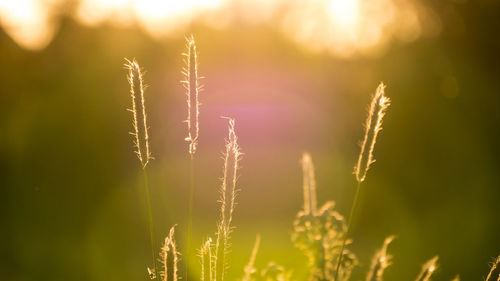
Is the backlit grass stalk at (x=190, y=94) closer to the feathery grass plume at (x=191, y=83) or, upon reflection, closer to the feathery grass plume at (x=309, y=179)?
the feathery grass plume at (x=191, y=83)

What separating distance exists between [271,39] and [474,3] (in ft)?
18.9

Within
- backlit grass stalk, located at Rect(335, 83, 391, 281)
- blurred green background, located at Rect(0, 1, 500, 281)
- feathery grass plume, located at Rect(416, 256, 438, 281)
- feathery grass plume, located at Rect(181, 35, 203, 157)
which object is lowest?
Result: feathery grass plume, located at Rect(416, 256, 438, 281)

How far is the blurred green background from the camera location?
8914 millimetres

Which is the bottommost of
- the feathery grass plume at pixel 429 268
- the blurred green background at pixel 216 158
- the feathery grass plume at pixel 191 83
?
the feathery grass plume at pixel 429 268

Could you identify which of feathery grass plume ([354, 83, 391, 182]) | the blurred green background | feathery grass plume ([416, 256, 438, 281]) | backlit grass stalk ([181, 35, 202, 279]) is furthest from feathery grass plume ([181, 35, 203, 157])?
the blurred green background

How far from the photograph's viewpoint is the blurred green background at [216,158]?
29.2 feet

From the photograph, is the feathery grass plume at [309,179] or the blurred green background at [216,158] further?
the blurred green background at [216,158]

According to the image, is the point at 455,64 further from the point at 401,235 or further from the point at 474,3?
the point at 401,235

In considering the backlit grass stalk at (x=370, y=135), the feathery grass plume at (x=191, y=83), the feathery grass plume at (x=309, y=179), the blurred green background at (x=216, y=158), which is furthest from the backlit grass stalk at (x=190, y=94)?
the blurred green background at (x=216, y=158)

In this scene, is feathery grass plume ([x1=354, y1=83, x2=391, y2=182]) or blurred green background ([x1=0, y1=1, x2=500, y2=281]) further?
blurred green background ([x1=0, y1=1, x2=500, y2=281])

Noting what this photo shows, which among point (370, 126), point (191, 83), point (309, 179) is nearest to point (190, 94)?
point (191, 83)

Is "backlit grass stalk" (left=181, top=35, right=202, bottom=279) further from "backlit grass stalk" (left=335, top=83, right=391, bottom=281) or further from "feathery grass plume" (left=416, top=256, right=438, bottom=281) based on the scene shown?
"feathery grass plume" (left=416, top=256, right=438, bottom=281)

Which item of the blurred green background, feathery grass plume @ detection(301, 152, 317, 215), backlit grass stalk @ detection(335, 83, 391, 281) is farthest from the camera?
the blurred green background

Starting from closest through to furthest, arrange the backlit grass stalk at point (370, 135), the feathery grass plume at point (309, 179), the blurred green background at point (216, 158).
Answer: the backlit grass stalk at point (370, 135) → the feathery grass plume at point (309, 179) → the blurred green background at point (216, 158)
